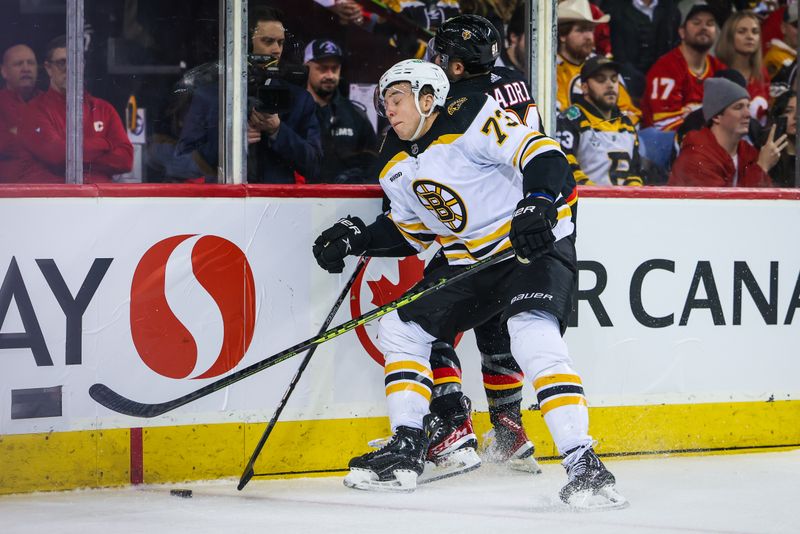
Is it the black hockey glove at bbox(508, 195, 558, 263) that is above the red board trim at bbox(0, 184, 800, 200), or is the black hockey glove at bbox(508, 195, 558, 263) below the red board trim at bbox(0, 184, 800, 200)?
below

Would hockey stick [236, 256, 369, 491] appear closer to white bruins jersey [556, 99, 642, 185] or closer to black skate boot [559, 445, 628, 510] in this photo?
black skate boot [559, 445, 628, 510]

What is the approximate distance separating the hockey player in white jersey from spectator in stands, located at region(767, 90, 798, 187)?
4.08 ft

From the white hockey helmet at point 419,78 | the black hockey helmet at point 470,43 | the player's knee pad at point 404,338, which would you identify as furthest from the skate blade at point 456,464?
the black hockey helmet at point 470,43

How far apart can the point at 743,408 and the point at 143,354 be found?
1.90 m

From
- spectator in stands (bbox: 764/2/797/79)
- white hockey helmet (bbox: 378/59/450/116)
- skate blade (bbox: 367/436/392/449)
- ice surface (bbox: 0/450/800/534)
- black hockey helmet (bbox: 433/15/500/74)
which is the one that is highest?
spectator in stands (bbox: 764/2/797/79)

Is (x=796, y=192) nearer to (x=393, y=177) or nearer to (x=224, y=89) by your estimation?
(x=393, y=177)

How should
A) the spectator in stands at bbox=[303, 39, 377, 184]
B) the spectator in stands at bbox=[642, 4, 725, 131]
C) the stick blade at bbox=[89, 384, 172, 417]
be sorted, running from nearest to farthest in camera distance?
the stick blade at bbox=[89, 384, 172, 417] < the spectator in stands at bbox=[303, 39, 377, 184] < the spectator in stands at bbox=[642, 4, 725, 131]

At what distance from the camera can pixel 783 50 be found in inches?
203

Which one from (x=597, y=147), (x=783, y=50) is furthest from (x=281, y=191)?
(x=783, y=50)

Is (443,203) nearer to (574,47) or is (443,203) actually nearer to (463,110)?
(463,110)

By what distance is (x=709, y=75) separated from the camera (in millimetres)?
5027

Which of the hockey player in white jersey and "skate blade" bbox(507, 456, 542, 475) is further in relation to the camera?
"skate blade" bbox(507, 456, 542, 475)

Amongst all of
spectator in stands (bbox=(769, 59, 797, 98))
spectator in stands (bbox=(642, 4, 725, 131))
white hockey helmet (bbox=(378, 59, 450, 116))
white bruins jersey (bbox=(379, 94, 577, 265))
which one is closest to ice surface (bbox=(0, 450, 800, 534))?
white bruins jersey (bbox=(379, 94, 577, 265))

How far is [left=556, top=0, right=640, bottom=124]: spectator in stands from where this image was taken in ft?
14.9
